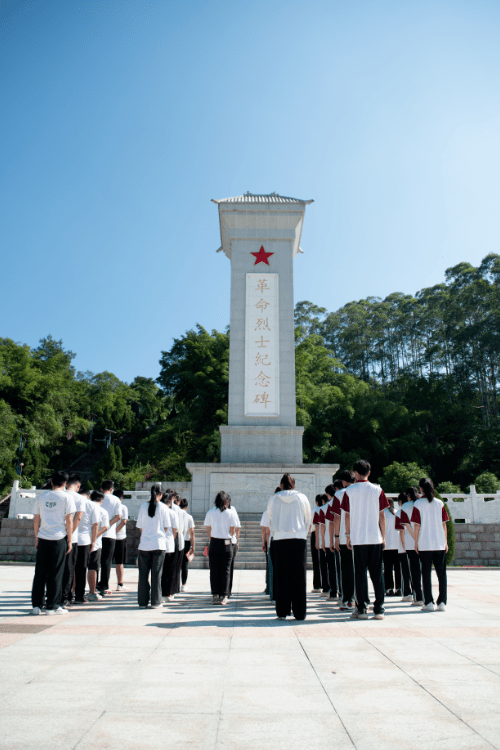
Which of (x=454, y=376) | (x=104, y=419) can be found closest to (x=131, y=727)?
(x=454, y=376)

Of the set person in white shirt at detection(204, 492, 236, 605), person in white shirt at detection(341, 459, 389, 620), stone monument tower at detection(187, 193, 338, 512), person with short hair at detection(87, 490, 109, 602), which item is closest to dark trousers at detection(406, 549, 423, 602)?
person in white shirt at detection(341, 459, 389, 620)

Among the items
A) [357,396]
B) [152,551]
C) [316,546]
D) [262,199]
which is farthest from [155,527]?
[357,396]

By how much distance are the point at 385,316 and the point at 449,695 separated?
3478cm

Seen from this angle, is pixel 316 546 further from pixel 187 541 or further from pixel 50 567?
pixel 50 567

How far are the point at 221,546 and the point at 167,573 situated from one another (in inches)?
33.4

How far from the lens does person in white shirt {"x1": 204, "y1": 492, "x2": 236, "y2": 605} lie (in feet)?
18.2

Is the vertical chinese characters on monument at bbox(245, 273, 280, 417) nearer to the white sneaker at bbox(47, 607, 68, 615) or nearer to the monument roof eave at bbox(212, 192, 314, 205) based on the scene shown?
the monument roof eave at bbox(212, 192, 314, 205)

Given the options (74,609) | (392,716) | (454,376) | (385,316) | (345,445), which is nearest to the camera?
(392,716)

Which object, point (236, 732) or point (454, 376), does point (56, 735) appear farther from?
point (454, 376)

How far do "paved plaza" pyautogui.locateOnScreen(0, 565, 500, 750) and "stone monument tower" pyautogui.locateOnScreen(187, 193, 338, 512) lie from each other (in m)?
7.69

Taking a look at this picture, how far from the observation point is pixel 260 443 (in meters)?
13.2

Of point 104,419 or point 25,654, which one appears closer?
point 25,654

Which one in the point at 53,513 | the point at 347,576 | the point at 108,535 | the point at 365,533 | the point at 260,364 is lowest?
the point at 347,576

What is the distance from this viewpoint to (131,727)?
2045 mm
